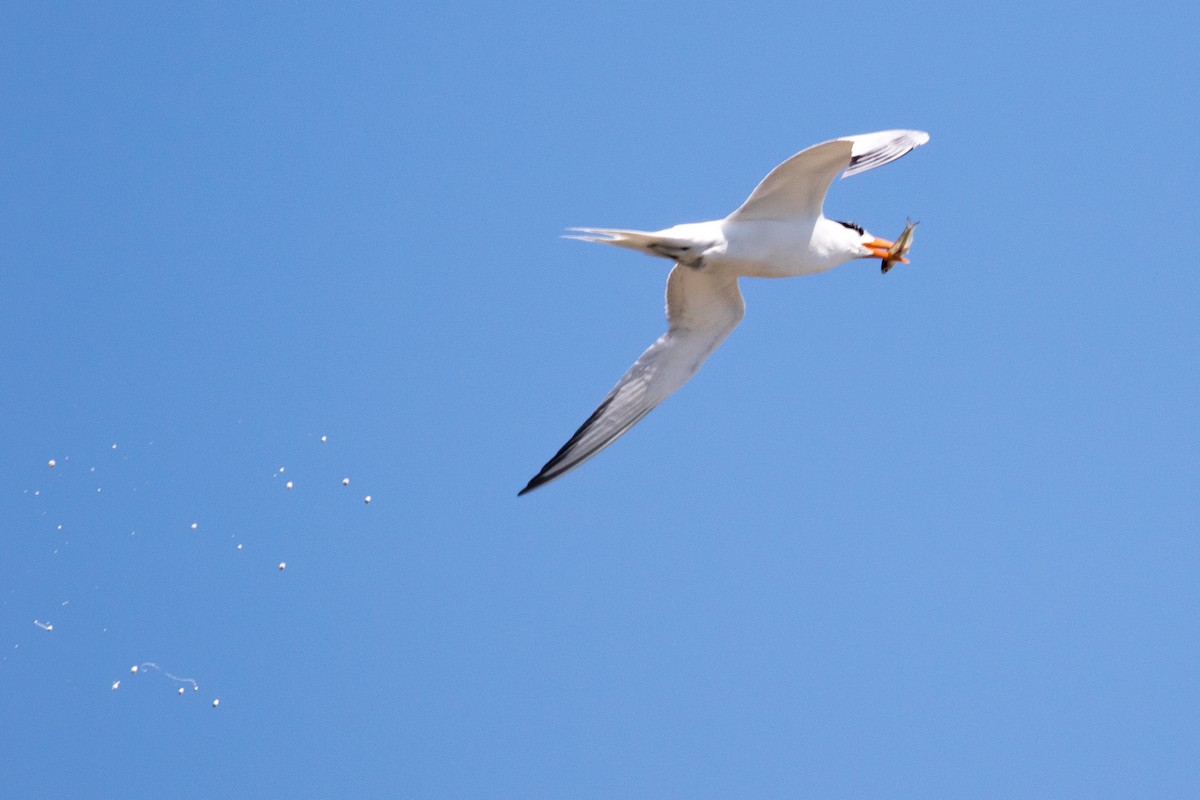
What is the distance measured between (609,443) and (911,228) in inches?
74.9

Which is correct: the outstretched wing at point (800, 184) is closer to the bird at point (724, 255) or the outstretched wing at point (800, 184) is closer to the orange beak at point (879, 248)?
the bird at point (724, 255)

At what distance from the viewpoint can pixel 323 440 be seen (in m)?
8.36

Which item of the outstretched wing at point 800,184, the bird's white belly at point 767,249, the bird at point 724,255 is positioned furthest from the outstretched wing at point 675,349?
the outstretched wing at point 800,184

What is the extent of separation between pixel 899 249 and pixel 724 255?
1137 mm

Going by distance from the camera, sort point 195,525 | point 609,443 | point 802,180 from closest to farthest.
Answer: point 195,525 → point 802,180 → point 609,443

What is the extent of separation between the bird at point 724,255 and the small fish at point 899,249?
1 cm

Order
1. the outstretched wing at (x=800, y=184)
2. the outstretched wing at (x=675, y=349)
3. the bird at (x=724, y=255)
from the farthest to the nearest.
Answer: the outstretched wing at (x=675, y=349) → the bird at (x=724, y=255) → the outstretched wing at (x=800, y=184)

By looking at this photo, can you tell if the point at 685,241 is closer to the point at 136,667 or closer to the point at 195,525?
the point at 195,525

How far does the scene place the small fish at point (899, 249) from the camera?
30.9ft

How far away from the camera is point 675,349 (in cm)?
944

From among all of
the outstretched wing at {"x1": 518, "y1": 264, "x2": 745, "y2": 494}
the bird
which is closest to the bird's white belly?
the bird

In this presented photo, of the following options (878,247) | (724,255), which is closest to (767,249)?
(724,255)

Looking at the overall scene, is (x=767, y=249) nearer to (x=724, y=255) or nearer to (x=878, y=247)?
(x=724, y=255)

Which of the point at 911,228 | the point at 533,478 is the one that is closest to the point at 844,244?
the point at 911,228
